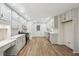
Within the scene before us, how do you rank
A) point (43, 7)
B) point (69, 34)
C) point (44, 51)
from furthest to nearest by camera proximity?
point (69, 34) → point (44, 51) → point (43, 7)

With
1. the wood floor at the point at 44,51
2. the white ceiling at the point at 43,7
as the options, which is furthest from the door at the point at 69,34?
the white ceiling at the point at 43,7

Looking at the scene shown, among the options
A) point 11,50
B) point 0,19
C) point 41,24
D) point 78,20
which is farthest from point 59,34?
point 41,24

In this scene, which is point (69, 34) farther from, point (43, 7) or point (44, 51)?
point (43, 7)

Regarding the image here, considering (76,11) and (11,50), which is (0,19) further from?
(76,11)

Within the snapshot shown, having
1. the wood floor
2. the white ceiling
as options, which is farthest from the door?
the white ceiling

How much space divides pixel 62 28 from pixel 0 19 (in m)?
5.71

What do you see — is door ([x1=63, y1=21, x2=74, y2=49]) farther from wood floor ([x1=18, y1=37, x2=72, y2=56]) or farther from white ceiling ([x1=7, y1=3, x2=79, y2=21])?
white ceiling ([x1=7, y1=3, x2=79, y2=21])

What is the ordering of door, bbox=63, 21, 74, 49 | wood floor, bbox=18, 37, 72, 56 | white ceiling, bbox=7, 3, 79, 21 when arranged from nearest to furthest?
white ceiling, bbox=7, 3, 79, 21, wood floor, bbox=18, 37, 72, 56, door, bbox=63, 21, 74, 49

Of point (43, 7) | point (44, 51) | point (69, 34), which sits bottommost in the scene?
point (44, 51)

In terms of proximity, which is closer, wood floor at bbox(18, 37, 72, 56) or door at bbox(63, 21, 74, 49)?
wood floor at bbox(18, 37, 72, 56)

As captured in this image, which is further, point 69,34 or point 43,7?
point 69,34

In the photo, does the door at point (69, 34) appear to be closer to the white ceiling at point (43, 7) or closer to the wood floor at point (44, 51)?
the wood floor at point (44, 51)

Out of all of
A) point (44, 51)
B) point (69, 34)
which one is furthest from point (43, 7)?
point (69, 34)

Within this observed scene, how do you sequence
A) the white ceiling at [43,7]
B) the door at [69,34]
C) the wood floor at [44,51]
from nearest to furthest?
the white ceiling at [43,7] → the wood floor at [44,51] → the door at [69,34]
